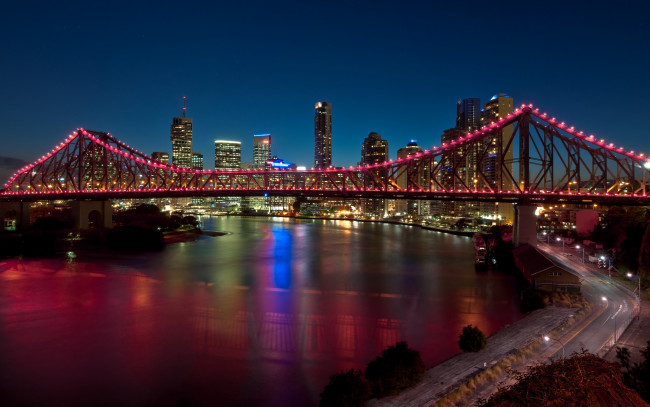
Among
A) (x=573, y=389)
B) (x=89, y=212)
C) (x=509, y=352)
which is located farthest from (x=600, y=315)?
(x=89, y=212)

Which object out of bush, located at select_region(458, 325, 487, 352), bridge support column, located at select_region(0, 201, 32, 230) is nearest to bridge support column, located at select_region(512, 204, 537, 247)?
bush, located at select_region(458, 325, 487, 352)

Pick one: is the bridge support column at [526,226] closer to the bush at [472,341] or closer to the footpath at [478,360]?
the footpath at [478,360]

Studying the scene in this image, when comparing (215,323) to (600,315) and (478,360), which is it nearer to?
(478,360)

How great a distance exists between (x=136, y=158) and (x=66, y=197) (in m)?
10.4

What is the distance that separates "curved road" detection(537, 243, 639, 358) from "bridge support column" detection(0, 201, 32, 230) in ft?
197

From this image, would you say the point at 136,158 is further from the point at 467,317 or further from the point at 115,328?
the point at 467,317

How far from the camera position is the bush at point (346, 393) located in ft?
30.3

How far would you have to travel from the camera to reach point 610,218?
139ft

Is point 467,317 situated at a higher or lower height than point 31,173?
lower

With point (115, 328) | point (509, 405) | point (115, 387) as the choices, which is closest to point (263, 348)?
point (115, 387)

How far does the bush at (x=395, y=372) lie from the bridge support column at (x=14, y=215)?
56.5m

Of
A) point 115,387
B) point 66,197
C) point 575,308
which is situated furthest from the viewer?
point 66,197

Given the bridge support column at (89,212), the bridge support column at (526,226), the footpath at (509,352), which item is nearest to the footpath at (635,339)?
the footpath at (509,352)

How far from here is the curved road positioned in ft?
44.0
